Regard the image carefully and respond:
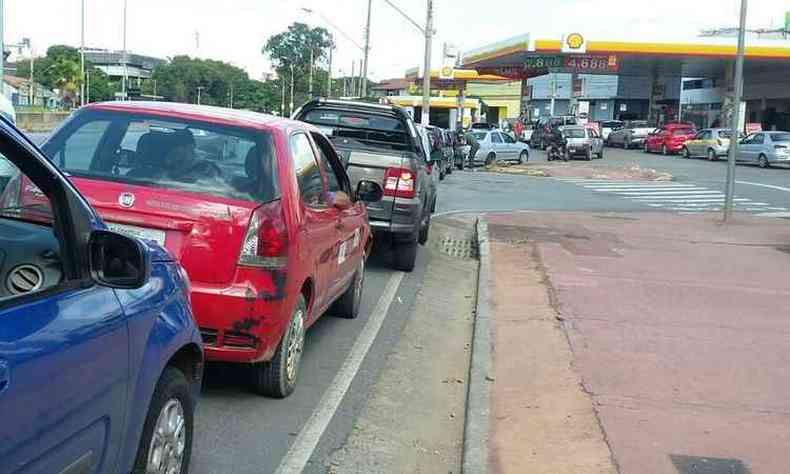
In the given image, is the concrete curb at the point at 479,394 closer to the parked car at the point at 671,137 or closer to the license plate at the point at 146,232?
the license plate at the point at 146,232

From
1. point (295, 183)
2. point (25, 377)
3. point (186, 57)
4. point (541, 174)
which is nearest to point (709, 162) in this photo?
point (541, 174)

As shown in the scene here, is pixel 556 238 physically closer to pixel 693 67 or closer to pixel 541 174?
pixel 541 174

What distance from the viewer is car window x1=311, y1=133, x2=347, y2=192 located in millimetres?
6833

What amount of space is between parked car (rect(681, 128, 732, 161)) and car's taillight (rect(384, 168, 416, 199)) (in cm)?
3518

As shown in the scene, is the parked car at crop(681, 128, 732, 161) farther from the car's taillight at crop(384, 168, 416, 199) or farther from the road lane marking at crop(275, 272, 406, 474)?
the road lane marking at crop(275, 272, 406, 474)

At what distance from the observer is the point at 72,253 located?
3.02m

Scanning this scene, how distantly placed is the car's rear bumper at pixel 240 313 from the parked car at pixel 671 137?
46601 mm

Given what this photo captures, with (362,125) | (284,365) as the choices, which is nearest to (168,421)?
(284,365)

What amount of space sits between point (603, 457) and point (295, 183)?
2.42m

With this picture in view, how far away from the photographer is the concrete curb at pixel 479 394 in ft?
16.3

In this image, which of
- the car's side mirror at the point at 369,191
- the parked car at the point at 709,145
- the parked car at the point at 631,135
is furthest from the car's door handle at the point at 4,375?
the parked car at the point at 631,135

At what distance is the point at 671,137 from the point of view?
162 ft

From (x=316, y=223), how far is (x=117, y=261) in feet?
9.53

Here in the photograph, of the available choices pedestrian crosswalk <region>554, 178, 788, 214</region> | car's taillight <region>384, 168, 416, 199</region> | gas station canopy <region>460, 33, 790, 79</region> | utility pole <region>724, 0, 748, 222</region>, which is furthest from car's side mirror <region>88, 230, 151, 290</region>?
gas station canopy <region>460, 33, 790, 79</region>
